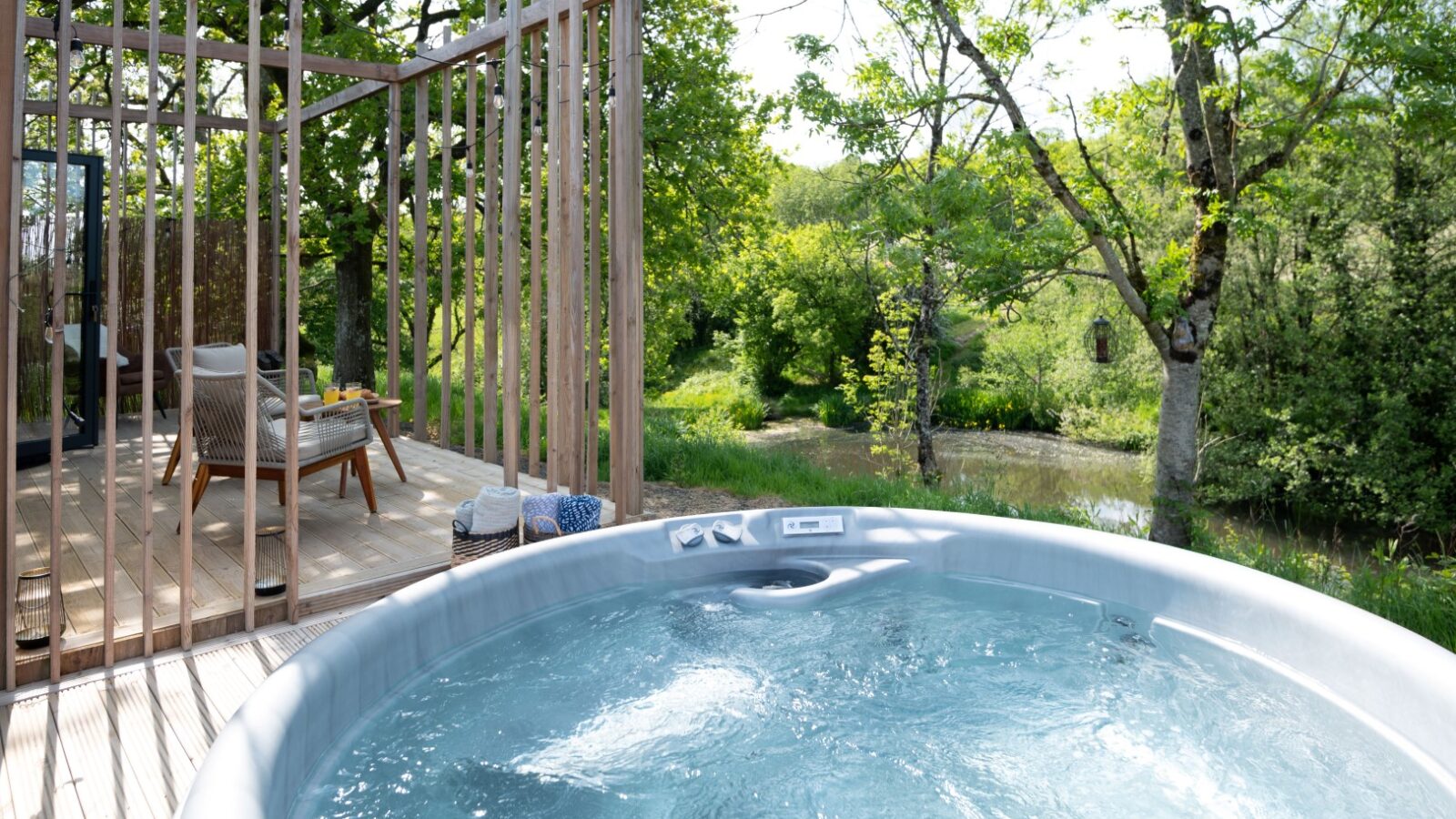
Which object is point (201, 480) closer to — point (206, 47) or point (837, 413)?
point (206, 47)

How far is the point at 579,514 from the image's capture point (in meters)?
3.65

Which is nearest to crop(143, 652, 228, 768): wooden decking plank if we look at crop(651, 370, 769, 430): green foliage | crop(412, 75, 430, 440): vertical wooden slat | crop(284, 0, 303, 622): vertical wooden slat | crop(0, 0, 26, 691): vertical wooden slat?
crop(0, 0, 26, 691): vertical wooden slat

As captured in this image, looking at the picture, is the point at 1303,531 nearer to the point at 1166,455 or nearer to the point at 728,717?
the point at 1166,455

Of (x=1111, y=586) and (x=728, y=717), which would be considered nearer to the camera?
(x=728, y=717)

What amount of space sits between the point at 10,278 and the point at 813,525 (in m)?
2.61

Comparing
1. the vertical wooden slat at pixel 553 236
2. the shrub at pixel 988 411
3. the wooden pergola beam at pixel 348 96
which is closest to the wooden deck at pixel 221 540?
the vertical wooden slat at pixel 553 236

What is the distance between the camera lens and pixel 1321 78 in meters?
5.39

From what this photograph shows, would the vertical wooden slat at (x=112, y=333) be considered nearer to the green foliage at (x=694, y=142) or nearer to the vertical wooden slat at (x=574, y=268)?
the vertical wooden slat at (x=574, y=268)

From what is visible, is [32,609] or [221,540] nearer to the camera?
[32,609]

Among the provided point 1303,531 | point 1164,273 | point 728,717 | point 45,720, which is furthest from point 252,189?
point 1303,531

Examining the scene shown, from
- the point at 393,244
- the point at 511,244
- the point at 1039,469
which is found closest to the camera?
the point at 511,244

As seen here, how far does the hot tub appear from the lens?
206 centimetres

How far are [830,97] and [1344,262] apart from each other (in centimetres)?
625

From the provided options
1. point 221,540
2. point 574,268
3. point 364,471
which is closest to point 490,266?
point 574,268
